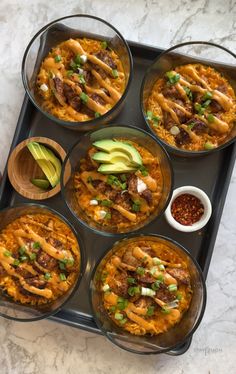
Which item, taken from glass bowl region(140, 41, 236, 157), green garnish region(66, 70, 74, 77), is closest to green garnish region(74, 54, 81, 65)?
green garnish region(66, 70, 74, 77)

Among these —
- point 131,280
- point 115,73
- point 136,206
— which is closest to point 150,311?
point 131,280

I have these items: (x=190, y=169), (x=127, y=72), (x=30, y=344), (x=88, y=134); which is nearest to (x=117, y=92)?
(x=127, y=72)

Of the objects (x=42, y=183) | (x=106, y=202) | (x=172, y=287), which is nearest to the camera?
(x=172, y=287)

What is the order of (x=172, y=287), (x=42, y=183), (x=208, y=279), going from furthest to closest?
(x=208, y=279) < (x=42, y=183) < (x=172, y=287)

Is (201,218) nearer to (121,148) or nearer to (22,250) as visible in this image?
(121,148)

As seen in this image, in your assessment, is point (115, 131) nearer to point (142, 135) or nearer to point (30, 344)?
point (142, 135)

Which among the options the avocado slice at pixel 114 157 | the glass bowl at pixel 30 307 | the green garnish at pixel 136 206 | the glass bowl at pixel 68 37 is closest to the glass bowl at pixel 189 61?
the glass bowl at pixel 68 37
